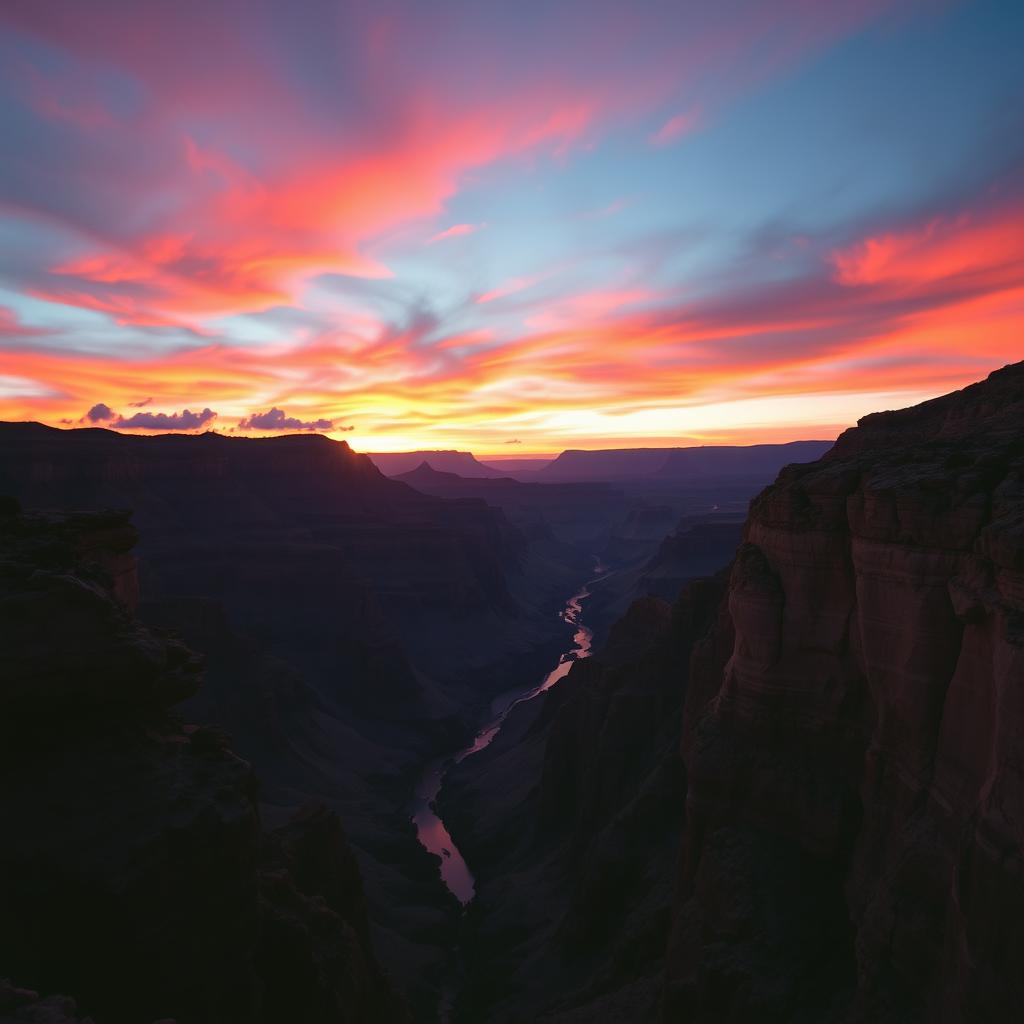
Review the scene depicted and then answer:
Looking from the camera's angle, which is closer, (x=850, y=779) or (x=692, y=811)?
(x=850, y=779)

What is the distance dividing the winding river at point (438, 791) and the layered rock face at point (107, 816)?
108 feet

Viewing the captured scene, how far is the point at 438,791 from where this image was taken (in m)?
64.4

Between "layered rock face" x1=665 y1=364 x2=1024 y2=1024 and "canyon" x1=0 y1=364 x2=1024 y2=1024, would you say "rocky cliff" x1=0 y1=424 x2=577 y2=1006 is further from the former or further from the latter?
"layered rock face" x1=665 y1=364 x2=1024 y2=1024

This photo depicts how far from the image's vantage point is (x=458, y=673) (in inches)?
3895

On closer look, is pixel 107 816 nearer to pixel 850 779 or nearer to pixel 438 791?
pixel 850 779

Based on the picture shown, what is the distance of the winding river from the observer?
4909cm

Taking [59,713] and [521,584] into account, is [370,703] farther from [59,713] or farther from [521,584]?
[521,584]

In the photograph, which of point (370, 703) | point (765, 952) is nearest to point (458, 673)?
point (370, 703)

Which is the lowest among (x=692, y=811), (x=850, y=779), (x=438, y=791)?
(x=438, y=791)

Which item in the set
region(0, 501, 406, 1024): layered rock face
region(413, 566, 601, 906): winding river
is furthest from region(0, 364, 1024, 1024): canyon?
region(413, 566, 601, 906): winding river

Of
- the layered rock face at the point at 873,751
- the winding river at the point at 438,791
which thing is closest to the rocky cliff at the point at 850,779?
the layered rock face at the point at 873,751

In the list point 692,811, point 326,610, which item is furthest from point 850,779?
point 326,610

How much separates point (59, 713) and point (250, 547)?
77.7 m

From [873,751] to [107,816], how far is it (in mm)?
17363
